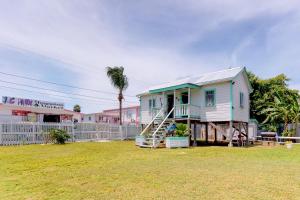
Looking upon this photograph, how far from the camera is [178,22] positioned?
51.5ft

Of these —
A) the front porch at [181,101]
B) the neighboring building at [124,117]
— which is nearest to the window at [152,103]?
the front porch at [181,101]

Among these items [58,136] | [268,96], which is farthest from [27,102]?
[268,96]

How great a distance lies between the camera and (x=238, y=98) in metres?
18.1

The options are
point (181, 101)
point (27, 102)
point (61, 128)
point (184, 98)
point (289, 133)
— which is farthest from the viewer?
point (27, 102)

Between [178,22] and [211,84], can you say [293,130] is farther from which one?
[178,22]

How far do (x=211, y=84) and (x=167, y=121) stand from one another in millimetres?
4152

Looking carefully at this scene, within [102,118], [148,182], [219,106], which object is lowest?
[148,182]

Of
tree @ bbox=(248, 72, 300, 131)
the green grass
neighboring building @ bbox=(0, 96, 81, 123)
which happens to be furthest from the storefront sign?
tree @ bbox=(248, 72, 300, 131)

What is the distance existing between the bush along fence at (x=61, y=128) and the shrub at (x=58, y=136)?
56 centimetres

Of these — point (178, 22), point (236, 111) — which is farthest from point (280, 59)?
point (178, 22)

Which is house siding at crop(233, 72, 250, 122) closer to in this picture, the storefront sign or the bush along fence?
the bush along fence

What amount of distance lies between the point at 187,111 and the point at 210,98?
201 cm

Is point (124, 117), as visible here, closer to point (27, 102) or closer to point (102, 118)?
point (102, 118)

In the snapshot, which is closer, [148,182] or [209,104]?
[148,182]
